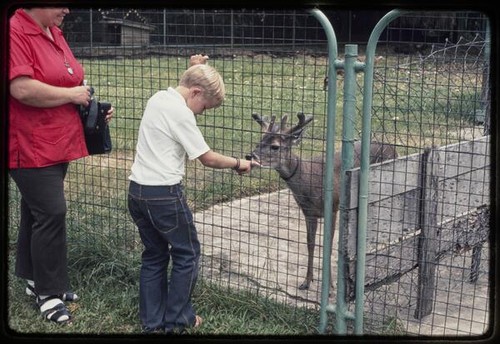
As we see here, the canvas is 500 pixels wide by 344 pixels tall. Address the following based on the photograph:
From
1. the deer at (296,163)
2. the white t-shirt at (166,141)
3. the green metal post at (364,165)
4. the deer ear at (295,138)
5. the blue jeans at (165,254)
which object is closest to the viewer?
the green metal post at (364,165)

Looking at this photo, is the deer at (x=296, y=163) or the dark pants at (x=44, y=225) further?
the deer at (x=296, y=163)

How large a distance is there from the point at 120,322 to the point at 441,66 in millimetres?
2955

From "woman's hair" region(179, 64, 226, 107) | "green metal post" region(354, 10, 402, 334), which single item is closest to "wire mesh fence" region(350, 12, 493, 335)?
"green metal post" region(354, 10, 402, 334)

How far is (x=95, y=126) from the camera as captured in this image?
4711 millimetres

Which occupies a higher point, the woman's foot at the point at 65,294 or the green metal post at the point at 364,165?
the green metal post at the point at 364,165

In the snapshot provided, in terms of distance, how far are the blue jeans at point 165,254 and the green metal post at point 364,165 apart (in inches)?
39.5

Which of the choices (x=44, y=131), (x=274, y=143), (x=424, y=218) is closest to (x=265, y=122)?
(x=274, y=143)

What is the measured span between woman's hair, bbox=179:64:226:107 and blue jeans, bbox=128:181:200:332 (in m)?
0.58

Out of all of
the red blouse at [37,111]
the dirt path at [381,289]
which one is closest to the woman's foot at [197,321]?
the dirt path at [381,289]

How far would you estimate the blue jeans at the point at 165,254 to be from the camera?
4273mm

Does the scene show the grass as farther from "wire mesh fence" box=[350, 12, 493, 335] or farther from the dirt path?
"wire mesh fence" box=[350, 12, 493, 335]

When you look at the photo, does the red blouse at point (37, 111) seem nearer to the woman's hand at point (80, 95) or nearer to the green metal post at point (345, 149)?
the woman's hand at point (80, 95)

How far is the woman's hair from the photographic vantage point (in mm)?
4238
